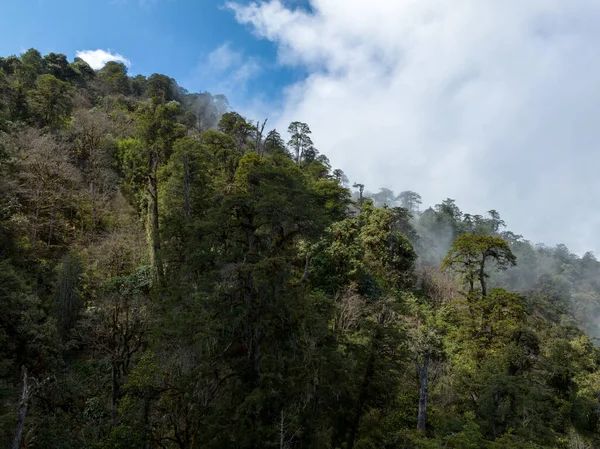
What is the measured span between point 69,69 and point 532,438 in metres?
55.5

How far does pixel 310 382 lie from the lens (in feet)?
26.0

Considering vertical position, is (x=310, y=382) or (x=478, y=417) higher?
(x=310, y=382)

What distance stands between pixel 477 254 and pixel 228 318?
17.0 metres

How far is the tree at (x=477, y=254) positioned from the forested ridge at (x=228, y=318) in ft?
0.38

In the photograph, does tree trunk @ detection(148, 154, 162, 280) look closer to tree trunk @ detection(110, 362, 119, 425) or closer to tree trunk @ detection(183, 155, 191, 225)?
tree trunk @ detection(183, 155, 191, 225)

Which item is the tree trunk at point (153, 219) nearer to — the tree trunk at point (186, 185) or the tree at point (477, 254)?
the tree trunk at point (186, 185)

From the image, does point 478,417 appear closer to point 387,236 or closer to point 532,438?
point 532,438

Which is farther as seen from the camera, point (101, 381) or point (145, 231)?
point (145, 231)

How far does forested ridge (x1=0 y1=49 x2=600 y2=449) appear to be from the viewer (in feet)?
26.5

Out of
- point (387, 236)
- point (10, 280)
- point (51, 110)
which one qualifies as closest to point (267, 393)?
point (10, 280)

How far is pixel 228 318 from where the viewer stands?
8.18m

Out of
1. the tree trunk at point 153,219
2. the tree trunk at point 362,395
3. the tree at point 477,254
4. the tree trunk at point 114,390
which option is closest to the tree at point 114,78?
the tree trunk at point 153,219

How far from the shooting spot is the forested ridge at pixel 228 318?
8078 millimetres

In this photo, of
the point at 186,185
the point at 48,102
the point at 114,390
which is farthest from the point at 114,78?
the point at 114,390
